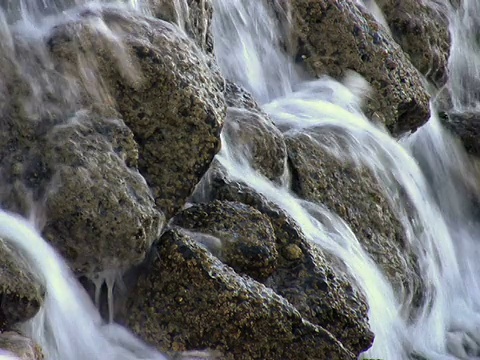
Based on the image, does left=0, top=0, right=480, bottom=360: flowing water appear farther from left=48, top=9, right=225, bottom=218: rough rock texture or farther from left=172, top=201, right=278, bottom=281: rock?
left=172, top=201, right=278, bottom=281: rock

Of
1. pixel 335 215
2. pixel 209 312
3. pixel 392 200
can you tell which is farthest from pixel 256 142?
pixel 209 312

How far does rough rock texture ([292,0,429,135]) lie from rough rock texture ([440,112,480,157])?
0.96m

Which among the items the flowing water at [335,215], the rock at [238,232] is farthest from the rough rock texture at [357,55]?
the rock at [238,232]

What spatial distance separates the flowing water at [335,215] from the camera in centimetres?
476

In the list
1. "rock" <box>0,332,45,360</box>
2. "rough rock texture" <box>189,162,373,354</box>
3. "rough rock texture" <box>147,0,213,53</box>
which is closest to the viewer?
"rock" <box>0,332,45,360</box>

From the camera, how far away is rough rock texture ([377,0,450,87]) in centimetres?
917

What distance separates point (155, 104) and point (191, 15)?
1.30 m

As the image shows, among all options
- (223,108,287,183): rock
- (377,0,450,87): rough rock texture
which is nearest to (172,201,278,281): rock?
(223,108,287,183): rock

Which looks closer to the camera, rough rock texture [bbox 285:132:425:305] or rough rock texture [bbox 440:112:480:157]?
rough rock texture [bbox 285:132:425:305]

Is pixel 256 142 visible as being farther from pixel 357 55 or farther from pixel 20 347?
pixel 20 347

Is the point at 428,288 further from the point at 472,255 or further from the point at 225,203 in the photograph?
the point at 225,203

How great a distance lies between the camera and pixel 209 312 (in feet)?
15.9

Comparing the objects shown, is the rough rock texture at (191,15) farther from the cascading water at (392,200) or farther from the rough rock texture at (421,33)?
the rough rock texture at (421,33)

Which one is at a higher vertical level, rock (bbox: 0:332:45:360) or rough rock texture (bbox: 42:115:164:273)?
rough rock texture (bbox: 42:115:164:273)
